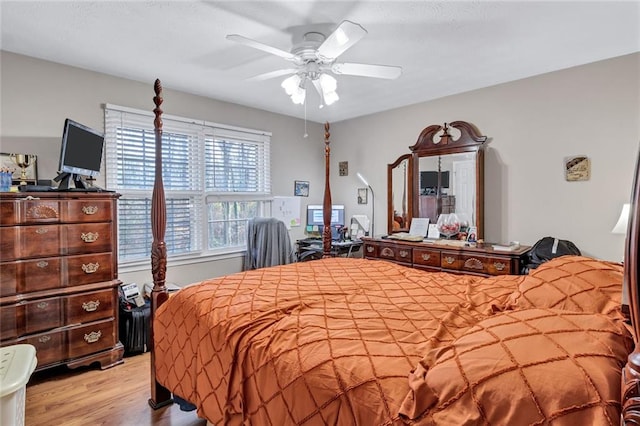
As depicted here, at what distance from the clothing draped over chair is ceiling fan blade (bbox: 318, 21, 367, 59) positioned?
2.17m

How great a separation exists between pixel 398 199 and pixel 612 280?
116 inches

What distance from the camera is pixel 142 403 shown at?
7.27 feet

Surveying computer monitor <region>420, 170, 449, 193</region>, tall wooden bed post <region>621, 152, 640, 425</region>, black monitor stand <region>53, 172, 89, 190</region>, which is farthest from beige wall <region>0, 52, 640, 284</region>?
tall wooden bed post <region>621, 152, 640, 425</region>

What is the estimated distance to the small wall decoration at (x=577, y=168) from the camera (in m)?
2.95

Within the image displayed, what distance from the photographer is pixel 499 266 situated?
3.03 meters

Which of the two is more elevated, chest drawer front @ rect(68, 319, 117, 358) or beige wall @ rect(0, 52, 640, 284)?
beige wall @ rect(0, 52, 640, 284)

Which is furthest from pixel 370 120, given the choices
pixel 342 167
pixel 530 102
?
pixel 530 102

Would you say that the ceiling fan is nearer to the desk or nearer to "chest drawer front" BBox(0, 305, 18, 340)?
the desk

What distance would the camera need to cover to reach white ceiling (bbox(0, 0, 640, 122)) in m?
2.05

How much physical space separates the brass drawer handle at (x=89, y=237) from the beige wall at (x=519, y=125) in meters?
0.71

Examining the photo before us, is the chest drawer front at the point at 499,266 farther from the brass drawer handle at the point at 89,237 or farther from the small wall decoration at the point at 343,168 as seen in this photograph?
the brass drawer handle at the point at 89,237

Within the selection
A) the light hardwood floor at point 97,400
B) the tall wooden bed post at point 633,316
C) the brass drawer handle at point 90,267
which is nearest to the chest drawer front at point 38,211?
the brass drawer handle at point 90,267

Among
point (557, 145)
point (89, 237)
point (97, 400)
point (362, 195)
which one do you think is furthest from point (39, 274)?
point (557, 145)

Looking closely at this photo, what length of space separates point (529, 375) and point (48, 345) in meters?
3.06
